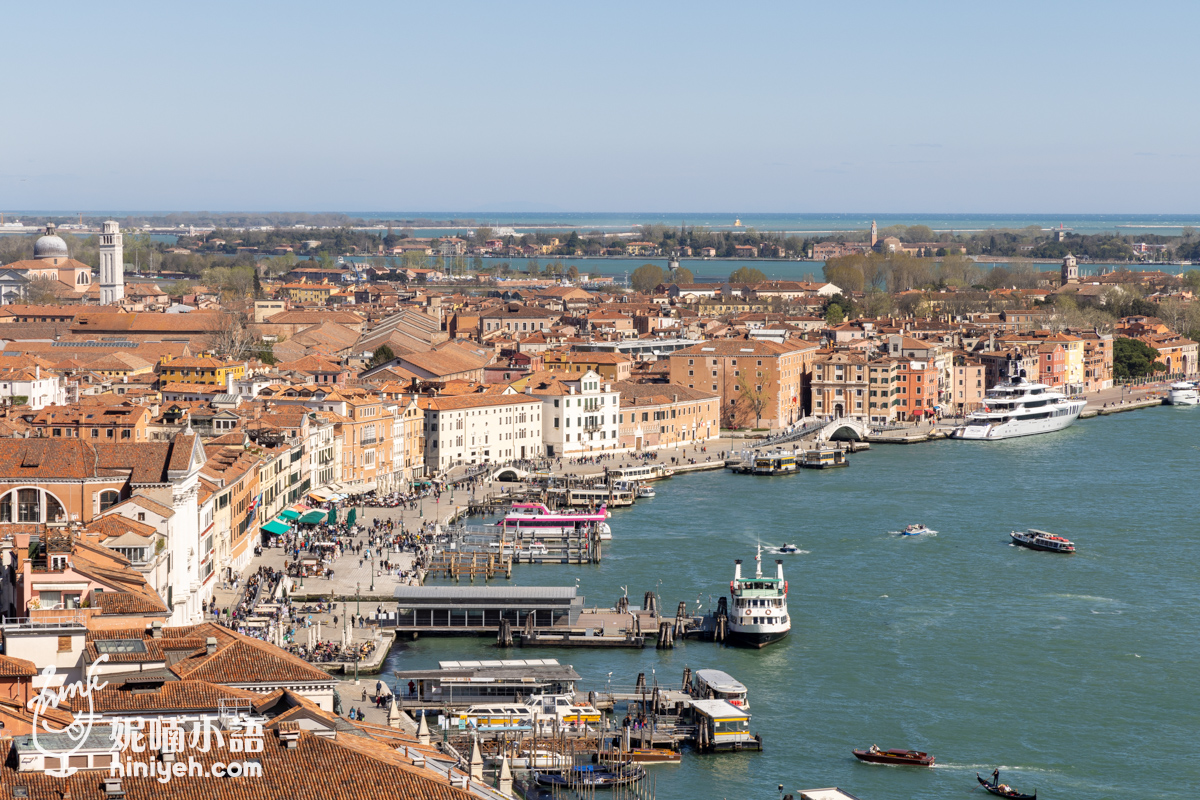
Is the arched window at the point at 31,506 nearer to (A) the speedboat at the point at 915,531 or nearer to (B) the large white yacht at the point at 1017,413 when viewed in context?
(A) the speedboat at the point at 915,531

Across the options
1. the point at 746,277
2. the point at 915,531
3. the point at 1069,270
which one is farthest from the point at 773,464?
the point at 1069,270

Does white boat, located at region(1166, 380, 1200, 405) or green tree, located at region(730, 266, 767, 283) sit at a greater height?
green tree, located at region(730, 266, 767, 283)

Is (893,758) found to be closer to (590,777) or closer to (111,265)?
(590,777)

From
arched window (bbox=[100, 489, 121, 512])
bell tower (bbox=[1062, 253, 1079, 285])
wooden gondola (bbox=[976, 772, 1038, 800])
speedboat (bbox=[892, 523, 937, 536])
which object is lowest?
speedboat (bbox=[892, 523, 937, 536])

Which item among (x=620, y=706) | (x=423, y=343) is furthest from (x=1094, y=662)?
(x=423, y=343)

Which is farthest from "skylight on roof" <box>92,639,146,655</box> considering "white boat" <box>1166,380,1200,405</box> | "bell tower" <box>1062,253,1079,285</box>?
"bell tower" <box>1062,253,1079,285</box>

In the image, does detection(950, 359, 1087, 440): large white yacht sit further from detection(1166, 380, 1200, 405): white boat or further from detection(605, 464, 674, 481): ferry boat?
detection(605, 464, 674, 481): ferry boat
